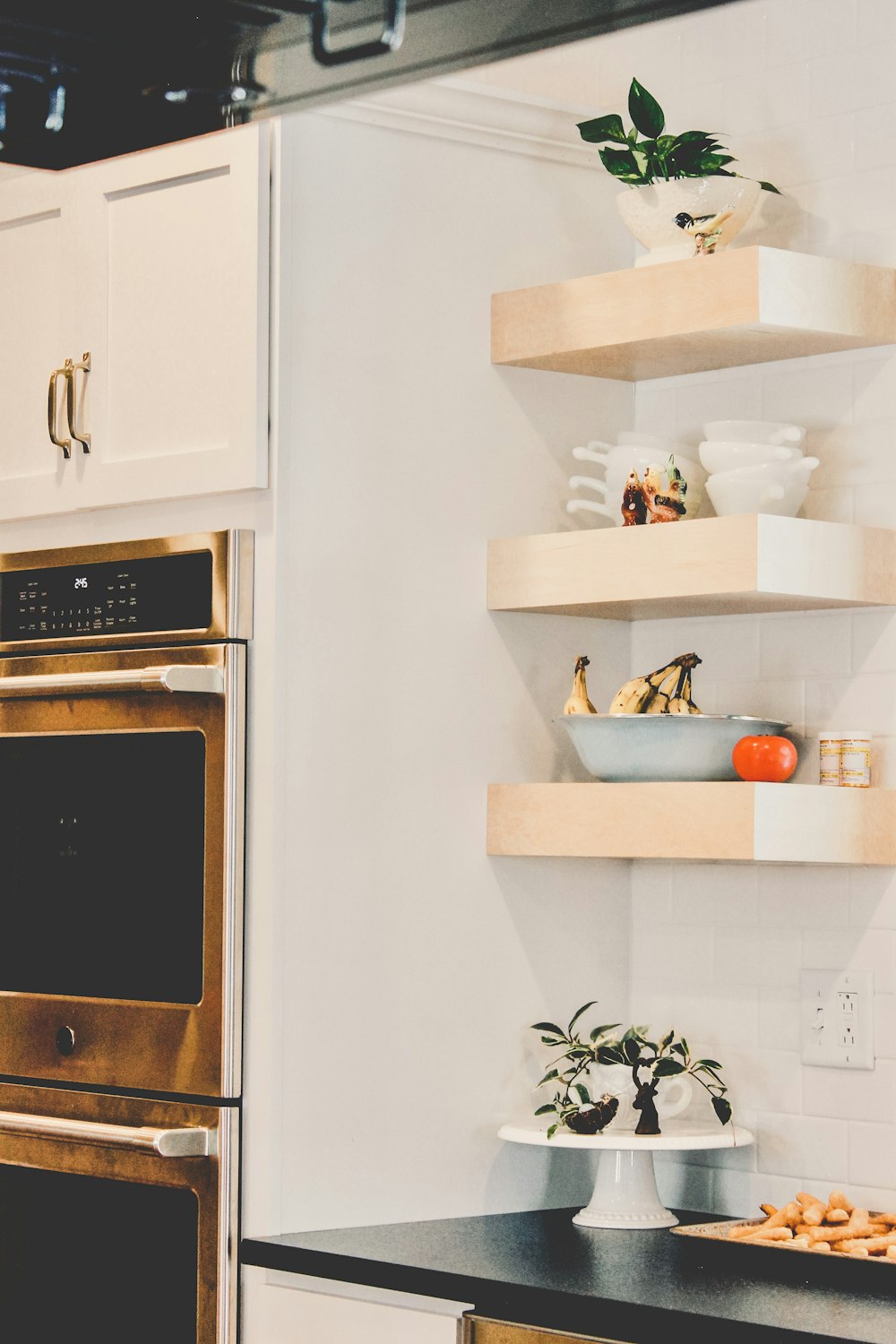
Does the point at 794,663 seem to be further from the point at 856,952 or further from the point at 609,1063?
the point at 609,1063

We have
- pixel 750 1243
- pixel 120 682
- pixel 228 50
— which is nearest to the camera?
pixel 228 50

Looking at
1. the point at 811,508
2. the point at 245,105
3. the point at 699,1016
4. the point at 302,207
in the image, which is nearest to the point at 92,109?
the point at 245,105

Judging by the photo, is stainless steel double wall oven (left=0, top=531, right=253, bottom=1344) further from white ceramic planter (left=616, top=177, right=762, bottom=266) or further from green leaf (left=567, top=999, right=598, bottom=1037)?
white ceramic planter (left=616, top=177, right=762, bottom=266)

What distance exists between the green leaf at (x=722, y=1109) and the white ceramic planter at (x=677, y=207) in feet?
3.60

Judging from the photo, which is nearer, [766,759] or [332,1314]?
[332,1314]

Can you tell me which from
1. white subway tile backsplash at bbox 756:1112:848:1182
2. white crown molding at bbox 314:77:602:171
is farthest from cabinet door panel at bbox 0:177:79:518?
white subway tile backsplash at bbox 756:1112:848:1182

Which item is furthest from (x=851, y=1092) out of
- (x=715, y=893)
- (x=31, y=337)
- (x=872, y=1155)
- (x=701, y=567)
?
(x=31, y=337)

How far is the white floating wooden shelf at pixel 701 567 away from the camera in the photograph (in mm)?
2111

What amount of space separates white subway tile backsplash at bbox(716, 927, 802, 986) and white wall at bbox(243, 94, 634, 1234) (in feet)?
0.57

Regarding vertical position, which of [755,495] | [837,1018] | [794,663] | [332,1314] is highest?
[755,495]

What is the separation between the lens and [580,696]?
232 cm

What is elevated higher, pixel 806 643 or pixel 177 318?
pixel 177 318

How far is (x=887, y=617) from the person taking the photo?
2.24 m

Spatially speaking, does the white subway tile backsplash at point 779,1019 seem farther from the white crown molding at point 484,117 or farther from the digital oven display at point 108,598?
the white crown molding at point 484,117
